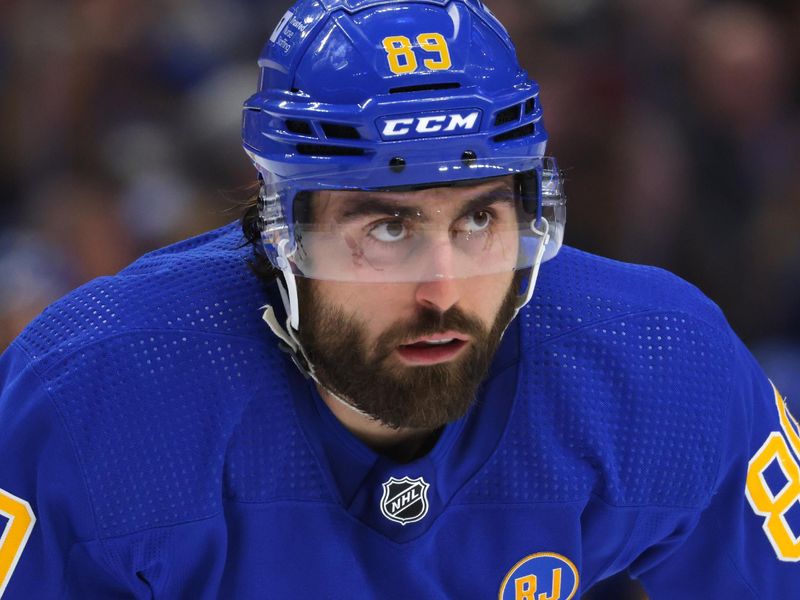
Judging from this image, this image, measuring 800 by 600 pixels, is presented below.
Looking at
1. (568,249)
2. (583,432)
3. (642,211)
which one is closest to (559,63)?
(642,211)

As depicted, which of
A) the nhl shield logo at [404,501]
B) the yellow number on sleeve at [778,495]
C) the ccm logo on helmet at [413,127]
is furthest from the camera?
the yellow number on sleeve at [778,495]

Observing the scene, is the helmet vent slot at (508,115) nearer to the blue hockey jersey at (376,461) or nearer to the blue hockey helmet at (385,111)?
the blue hockey helmet at (385,111)

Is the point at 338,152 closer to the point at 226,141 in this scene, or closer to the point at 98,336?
the point at 98,336

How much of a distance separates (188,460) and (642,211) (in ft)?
8.14

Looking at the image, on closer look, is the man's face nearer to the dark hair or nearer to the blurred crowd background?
the dark hair

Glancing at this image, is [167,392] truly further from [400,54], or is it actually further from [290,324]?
[400,54]

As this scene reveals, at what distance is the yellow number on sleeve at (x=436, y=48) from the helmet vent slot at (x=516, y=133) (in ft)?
0.44

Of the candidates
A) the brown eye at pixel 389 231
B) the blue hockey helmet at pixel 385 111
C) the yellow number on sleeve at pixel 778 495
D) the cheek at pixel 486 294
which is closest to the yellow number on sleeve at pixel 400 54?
the blue hockey helmet at pixel 385 111

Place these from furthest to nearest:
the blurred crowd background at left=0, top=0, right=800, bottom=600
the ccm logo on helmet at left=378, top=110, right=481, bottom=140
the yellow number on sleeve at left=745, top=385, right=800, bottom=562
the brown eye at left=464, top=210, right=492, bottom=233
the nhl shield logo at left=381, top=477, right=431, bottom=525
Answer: the blurred crowd background at left=0, top=0, right=800, bottom=600 → the yellow number on sleeve at left=745, top=385, right=800, bottom=562 → the nhl shield logo at left=381, top=477, right=431, bottom=525 → the brown eye at left=464, top=210, right=492, bottom=233 → the ccm logo on helmet at left=378, top=110, right=481, bottom=140

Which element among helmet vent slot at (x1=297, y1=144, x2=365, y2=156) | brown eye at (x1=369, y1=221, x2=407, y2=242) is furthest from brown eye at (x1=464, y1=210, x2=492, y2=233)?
helmet vent slot at (x1=297, y1=144, x2=365, y2=156)

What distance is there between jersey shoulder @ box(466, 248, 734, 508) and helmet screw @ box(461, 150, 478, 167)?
16.4 inches

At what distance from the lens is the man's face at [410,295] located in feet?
6.13

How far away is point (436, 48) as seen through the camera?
1.86 metres

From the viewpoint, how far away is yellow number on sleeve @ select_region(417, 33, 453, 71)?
184cm
